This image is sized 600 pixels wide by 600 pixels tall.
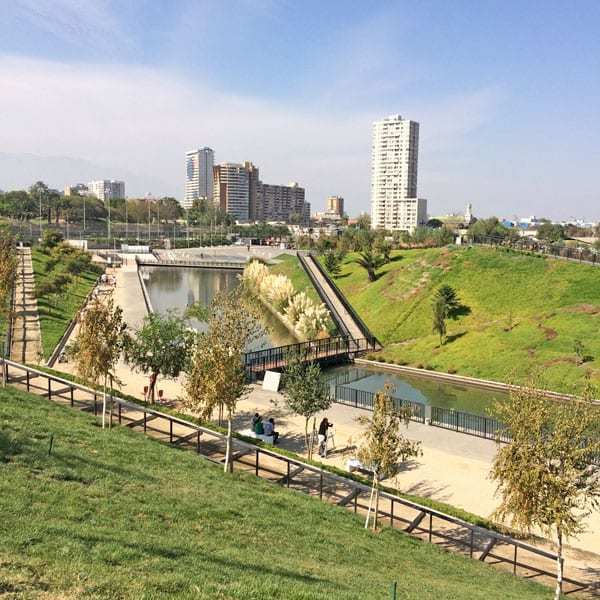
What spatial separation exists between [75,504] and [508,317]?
4031 cm

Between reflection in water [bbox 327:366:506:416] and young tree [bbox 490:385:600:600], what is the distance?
65.0 ft

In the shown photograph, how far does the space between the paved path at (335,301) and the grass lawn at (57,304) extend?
23.5 m

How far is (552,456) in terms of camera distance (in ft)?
42.4

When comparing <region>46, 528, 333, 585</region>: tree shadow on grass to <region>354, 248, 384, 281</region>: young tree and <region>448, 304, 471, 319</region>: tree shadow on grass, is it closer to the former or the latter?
<region>448, 304, 471, 319</region>: tree shadow on grass

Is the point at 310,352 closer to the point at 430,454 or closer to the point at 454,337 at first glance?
the point at 454,337

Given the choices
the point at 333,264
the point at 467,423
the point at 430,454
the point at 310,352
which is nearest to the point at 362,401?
the point at 467,423

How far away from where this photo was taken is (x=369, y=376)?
40938 mm

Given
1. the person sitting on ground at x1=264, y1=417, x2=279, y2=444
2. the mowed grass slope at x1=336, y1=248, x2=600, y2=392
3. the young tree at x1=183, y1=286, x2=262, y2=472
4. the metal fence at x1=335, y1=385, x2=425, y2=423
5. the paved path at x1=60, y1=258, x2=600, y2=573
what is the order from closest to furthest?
the young tree at x1=183, y1=286, x2=262, y2=472, the paved path at x1=60, y1=258, x2=600, y2=573, the person sitting on ground at x1=264, y1=417, x2=279, y2=444, the metal fence at x1=335, y1=385, x2=425, y2=423, the mowed grass slope at x1=336, y1=248, x2=600, y2=392

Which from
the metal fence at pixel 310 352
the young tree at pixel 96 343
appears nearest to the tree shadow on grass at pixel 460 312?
the metal fence at pixel 310 352

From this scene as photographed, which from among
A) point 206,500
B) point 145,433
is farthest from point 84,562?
point 145,433

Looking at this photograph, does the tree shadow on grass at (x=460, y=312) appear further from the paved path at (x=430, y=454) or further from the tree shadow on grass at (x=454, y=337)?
the paved path at (x=430, y=454)

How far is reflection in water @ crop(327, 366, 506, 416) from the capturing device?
34.7 metres

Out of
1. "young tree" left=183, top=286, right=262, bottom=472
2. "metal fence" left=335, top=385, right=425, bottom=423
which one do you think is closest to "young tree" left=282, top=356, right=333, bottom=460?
"young tree" left=183, top=286, right=262, bottom=472

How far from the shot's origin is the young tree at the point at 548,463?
12.7 m
